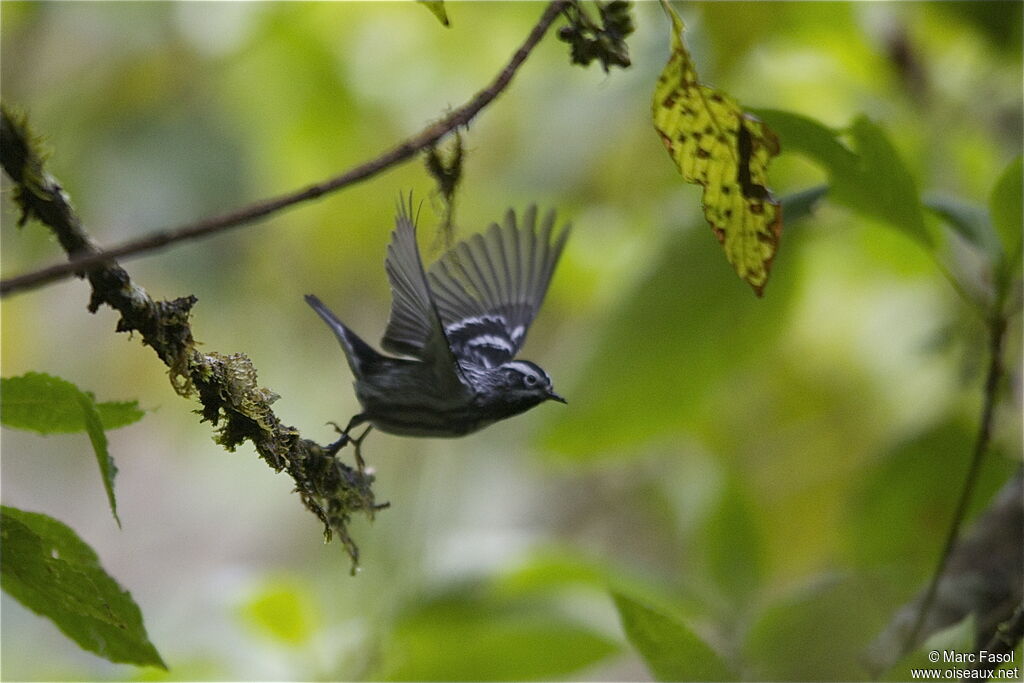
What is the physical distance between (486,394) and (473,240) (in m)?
0.27

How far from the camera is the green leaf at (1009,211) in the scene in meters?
1.25

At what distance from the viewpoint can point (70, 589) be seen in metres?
0.83

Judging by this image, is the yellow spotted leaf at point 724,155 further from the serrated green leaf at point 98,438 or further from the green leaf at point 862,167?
the serrated green leaf at point 98,438

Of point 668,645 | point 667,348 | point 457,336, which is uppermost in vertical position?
point 667,348

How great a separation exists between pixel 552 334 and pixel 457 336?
1608mm

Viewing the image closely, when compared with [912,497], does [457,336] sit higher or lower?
higher

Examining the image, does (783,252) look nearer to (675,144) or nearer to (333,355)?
(675,144)

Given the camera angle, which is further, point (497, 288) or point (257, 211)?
point (497, 288)

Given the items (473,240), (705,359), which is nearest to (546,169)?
(705,359)

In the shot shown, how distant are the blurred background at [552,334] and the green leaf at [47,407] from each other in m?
0.56

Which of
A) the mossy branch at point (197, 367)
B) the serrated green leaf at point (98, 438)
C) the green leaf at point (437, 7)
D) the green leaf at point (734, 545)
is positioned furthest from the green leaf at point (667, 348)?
the serrated green leaf at point (98, 438)

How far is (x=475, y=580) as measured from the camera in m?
1.68

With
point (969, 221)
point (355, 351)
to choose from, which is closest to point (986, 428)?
point (969, 221)

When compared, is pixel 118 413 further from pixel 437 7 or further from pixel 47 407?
pixel 437 7
